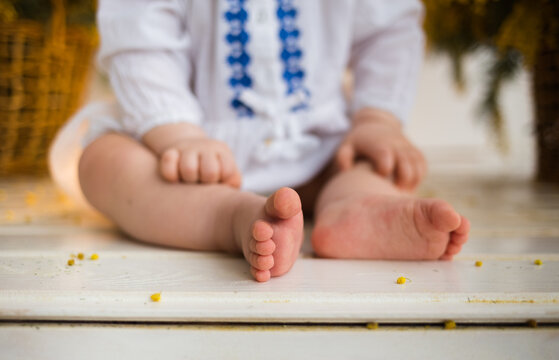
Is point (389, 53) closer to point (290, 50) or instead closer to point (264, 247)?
point (290, 50)

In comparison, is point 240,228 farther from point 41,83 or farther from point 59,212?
point 41,83

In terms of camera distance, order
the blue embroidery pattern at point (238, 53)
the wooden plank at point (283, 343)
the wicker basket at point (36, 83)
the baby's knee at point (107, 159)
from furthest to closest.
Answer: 1. the wicker basket at point (36, 83)
2. the blue embroidery pattern at point (238, 53)
3. the baby's knee at point (107, 159)
4. the wooden plank at point (283, 343)

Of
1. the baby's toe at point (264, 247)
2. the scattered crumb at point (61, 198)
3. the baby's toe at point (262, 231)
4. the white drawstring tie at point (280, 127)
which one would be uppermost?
the white drawstring tie at point (280, 127)

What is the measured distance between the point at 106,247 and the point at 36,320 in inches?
9.0

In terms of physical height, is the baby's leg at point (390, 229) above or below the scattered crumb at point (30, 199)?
above

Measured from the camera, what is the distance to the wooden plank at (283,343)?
456 millimetres

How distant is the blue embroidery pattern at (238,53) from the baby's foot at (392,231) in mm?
363

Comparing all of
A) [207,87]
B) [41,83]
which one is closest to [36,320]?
[207,87]

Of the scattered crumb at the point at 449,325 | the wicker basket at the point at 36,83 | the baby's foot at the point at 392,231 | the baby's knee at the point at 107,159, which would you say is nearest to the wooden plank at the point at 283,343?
the scattered crumb at the point at 449,325

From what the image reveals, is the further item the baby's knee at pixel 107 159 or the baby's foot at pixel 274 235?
the baby's knee at pixel 107 159

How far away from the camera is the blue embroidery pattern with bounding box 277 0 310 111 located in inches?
36.3

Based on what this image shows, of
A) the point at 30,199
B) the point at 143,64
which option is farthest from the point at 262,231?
the point at 30,199

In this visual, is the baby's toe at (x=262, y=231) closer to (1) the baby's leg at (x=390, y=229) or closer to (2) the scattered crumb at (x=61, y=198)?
(1) the baby's leg at (x=390, y=229)

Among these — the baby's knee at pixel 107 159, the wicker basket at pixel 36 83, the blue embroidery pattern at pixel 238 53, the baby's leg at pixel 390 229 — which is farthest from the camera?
the wicker basket at pixel 36 83
